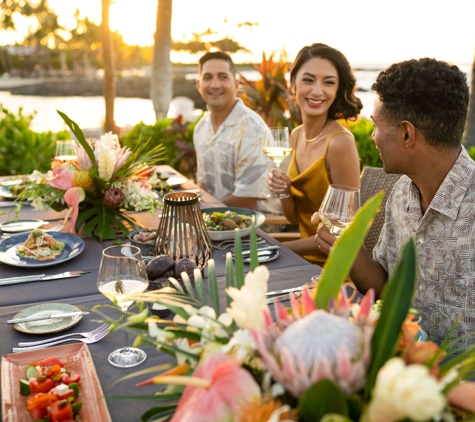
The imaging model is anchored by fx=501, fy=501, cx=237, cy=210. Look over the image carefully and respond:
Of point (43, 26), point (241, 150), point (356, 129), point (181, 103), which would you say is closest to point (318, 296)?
point (241, 150)

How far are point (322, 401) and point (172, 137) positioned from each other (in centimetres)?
525

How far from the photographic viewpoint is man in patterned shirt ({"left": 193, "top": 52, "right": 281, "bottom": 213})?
3.95 metres

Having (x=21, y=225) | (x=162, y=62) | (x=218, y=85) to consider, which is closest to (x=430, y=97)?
(x=21, y=225)

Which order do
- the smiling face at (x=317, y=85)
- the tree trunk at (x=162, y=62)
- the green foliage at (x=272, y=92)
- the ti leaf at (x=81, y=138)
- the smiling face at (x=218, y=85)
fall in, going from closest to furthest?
1. the ti leaf at (x=81, y=138)
2. the smiling face at (x=317, y=85)
3. the smiling face at (x=218, y=85)
4. the green foliage at (x=272, y=92)
5. the tree trunk at (x=162, y=62)

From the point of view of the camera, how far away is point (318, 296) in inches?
33.3

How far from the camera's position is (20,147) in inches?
205

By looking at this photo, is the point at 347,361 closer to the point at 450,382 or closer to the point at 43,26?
the point at 450,382

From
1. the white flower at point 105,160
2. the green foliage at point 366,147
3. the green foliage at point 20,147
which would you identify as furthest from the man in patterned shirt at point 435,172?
the green foliage at point 20,147

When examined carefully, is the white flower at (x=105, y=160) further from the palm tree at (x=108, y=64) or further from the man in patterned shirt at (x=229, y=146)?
the palm tree at (x=108, y=64)

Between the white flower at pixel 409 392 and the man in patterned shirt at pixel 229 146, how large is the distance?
3.29 metres

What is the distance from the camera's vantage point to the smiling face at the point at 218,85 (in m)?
4.16

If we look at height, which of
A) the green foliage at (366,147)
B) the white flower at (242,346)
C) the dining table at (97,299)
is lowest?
the dining table at (97,299)

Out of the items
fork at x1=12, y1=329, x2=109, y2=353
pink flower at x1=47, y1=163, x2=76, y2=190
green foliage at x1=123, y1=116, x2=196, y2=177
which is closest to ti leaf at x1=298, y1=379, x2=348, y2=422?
fork at x1=12, y1=329, x2=109, y2=353

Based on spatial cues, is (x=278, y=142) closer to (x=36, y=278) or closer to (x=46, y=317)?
(x=36, y=278)
